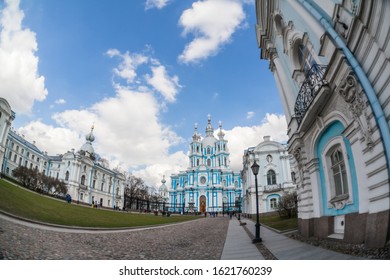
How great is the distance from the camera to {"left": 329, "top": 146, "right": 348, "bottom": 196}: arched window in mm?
6887

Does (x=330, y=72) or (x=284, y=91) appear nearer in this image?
(x=330, y=72)

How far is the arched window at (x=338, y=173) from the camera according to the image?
271 inches

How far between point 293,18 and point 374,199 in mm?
8278

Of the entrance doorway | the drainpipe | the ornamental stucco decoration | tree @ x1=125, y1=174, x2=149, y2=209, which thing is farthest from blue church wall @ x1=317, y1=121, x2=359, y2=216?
the entrance doorway

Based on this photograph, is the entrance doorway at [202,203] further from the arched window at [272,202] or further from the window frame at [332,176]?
the window frame at [332,176]

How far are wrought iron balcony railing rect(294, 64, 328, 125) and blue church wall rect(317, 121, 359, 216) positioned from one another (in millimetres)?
1014

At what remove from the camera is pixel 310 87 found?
7.67m

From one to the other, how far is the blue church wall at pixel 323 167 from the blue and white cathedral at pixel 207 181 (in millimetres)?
58988

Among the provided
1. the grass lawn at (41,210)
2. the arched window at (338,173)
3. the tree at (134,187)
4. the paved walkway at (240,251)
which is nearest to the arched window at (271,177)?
the grass lawn at (41,210)

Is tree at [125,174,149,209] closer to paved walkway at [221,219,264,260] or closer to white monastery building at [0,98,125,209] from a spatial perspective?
white monastery building at [0,98,125,209]

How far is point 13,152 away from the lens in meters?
10.4

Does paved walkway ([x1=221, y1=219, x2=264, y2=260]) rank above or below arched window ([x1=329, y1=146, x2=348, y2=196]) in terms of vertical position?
below
